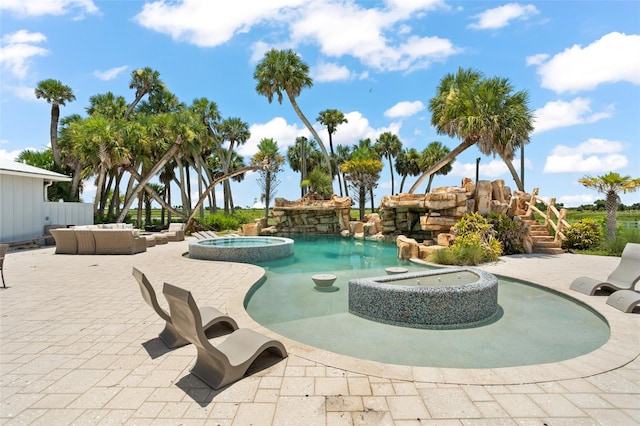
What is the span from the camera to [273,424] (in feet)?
8.07

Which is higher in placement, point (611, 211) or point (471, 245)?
point (611, 211)

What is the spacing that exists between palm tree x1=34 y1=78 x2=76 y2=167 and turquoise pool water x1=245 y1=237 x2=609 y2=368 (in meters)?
23.0

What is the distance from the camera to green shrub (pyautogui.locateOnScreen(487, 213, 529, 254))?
39.1 feet

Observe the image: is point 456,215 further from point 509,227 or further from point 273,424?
point 273,424

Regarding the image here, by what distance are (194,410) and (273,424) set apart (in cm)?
68

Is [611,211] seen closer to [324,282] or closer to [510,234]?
[510,234]

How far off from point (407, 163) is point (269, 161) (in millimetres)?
20033

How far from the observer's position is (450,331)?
501 centimetres

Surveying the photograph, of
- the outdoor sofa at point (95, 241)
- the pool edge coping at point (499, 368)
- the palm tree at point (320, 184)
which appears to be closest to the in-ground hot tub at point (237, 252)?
the outdoor sofa at point (95, 241)

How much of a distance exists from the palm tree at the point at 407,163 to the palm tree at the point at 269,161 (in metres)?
17.4

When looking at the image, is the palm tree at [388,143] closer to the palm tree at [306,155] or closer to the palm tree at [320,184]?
the palm tree at [306,155]

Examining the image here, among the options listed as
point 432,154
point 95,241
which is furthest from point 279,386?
point 432,154

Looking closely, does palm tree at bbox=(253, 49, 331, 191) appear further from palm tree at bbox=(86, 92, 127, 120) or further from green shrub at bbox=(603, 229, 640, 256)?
green shrub at bbox=(603, 229, 640, 256)

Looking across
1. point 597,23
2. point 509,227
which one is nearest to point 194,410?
point 597,23
